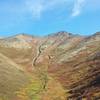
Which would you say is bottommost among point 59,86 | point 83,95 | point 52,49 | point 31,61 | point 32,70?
point 83,95

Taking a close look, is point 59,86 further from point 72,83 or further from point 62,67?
point 62,67

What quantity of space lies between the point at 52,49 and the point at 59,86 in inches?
3648

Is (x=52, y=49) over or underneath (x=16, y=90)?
over

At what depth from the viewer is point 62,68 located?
139000 mm

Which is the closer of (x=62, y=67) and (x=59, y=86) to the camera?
(x=59, y=86)

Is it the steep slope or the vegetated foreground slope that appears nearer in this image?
the steep slope

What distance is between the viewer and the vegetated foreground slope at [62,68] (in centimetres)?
8306

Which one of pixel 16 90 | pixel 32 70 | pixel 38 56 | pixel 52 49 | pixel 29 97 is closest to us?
pixel 29 97

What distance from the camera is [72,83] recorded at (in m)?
102

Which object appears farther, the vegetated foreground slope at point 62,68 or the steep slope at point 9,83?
the vegetated foreground slope at point 62,68

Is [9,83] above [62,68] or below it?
below

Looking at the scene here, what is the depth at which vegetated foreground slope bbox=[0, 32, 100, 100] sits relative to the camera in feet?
273

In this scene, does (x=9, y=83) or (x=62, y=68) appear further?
(x=62, y=68)

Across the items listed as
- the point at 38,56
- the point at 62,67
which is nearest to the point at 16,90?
the point at 62,67
